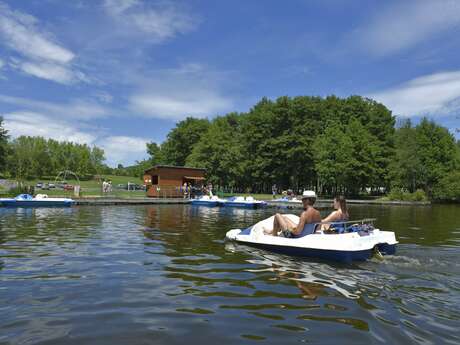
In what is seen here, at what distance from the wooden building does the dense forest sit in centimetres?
1780

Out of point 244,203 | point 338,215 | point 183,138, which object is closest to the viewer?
point 338,215

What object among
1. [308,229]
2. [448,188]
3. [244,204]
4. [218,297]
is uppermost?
[448,188]

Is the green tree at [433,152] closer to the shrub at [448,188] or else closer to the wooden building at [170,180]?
the shrub at [448,188]

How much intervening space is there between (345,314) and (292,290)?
168 cm

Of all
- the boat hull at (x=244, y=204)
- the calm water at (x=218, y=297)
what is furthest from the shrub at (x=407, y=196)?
the calm water at (x=218, y=297)

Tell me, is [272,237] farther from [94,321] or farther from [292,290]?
[94,321]

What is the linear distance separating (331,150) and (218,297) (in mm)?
57598

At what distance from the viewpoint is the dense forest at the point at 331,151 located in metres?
62.9

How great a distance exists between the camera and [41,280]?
28.2 ft

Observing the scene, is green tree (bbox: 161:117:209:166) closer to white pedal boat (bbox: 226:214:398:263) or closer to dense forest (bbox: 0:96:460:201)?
dense forest (bbox: 0:96:460:201)

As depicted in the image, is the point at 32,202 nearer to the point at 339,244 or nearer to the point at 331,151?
the point at 339,244

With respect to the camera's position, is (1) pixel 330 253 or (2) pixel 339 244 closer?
(2) pixel 339 244

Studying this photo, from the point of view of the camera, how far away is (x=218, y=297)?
7.59 metres

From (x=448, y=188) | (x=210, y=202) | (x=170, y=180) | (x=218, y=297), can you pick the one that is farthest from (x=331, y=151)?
(x=218, y=297)
